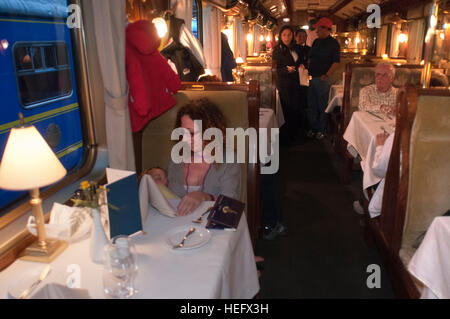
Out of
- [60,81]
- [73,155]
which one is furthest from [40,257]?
[60,81]

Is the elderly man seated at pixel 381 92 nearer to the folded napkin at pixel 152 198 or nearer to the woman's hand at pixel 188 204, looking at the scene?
the woman's hand at pixel 188 204

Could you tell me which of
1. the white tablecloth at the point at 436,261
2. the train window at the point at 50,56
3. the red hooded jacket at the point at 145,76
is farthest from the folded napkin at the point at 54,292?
the train window at the point at 50,56

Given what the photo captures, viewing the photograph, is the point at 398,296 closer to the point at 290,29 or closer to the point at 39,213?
the point at 39,213

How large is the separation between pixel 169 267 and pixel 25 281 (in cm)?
46

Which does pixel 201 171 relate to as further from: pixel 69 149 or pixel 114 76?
pixel 69 149

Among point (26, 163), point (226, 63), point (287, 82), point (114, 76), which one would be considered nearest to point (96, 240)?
point (26, 163)

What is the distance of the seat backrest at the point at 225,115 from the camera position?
237 centimetres

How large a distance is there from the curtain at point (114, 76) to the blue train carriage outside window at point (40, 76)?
31 cm

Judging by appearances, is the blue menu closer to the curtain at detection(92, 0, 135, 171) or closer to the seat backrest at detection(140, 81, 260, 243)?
the curtain at detection(92, 0, 135, 171)

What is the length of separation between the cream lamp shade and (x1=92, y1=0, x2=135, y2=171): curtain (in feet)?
2.69

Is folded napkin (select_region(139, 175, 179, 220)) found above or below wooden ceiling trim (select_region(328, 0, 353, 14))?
below

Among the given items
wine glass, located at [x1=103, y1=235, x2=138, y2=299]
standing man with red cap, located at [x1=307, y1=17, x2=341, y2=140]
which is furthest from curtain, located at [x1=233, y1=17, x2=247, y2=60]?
wine glass, located at [x1=103, y1=235, x2=138, y2=299]

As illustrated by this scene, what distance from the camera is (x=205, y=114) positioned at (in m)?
2.11

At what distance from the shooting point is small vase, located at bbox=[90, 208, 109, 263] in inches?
52.5
